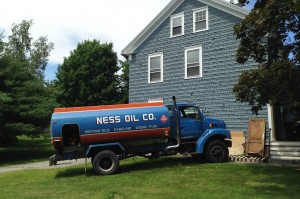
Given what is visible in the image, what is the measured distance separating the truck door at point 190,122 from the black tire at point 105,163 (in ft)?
9.68

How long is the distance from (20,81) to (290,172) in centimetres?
1615

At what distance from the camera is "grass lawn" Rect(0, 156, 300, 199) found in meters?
9.65

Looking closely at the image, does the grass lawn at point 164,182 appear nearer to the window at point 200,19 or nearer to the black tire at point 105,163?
the black tire at point 105,163

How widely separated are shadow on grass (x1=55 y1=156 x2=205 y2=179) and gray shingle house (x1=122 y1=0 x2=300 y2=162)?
4974mm

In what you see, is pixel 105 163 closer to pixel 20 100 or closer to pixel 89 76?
pixel 20 100

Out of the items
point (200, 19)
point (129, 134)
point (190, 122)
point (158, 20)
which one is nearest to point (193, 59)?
point (200, 19)

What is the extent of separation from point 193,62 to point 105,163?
10312mm

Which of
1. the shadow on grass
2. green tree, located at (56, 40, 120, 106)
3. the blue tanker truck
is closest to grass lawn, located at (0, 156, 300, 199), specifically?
the shadow on grass

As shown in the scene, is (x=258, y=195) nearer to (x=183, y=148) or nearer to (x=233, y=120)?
(x=183, y=148)

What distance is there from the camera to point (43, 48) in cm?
5231

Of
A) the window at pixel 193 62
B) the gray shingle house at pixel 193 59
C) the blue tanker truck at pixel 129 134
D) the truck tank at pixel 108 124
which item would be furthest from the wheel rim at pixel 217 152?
the window at pixel 193 62

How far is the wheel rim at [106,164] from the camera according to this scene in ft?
43.9

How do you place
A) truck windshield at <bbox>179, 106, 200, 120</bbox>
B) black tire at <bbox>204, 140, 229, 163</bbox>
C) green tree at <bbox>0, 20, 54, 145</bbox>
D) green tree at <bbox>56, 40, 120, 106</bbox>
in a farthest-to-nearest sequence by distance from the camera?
green tree at <bbox>56, 40, 120, 106</bbox> → green tree at <bbox>0, 20, 54, 145</bbox> → truck windshield at <bbox>179, 106, 200, 120</bbox> → black tire at <bbox>204, 140, 229, 163</bbox>

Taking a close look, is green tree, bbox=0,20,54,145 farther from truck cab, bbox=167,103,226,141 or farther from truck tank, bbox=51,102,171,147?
truck cab, bbox=167,103,226,141
